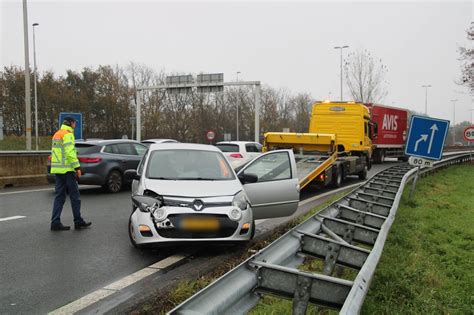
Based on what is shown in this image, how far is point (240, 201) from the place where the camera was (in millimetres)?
6070

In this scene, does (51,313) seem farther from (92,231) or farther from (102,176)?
(102,176)

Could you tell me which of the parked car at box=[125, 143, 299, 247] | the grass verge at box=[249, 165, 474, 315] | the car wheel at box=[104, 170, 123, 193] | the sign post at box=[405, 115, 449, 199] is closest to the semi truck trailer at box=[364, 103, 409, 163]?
the sign post at box=[405, 115, 449, 199]

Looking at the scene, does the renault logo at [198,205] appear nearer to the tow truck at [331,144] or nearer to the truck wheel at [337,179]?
the tow truck at [331,144]

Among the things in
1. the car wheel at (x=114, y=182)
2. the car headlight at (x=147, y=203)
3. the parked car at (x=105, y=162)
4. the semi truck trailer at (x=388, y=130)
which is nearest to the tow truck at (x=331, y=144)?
the parked car at (x=105, y=162)

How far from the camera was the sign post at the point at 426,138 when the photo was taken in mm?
9688

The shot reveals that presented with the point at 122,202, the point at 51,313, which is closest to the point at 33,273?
the point at 51,313

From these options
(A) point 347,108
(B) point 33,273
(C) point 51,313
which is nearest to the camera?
(C) point 51,313

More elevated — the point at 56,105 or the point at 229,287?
the point at 56,105

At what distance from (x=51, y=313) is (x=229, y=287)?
7.87 feet

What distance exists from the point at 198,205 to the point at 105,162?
305 inches

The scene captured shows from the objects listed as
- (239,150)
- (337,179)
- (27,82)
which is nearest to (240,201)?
(337,179)

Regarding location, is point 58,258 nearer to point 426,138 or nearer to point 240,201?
point 240,201

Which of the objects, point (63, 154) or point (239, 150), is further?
point (239, 150)

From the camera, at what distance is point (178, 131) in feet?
177
